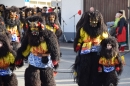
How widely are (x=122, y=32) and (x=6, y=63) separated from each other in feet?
25.8

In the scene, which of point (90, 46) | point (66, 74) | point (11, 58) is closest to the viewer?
point (11, 58)

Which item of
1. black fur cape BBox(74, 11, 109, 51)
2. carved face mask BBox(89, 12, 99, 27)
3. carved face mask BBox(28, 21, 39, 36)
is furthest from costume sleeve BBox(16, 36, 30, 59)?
carved face mask BBox(89, 12, 99, 27)

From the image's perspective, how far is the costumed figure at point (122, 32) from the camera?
13508 mm

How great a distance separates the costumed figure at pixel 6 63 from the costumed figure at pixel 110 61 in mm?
1661

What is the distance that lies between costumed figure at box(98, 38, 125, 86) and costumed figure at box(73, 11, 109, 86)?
0.45 ft

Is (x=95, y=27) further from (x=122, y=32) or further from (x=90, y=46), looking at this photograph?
(x=122, y=32)

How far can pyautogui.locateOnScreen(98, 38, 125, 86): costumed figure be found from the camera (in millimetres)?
6844

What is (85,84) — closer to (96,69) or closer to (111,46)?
(96,69)

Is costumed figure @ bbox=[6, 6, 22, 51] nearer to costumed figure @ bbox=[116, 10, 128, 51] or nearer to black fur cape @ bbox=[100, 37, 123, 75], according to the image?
black fur cape @ bbox=[100, 37, 123, 75]

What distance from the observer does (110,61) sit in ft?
22.6

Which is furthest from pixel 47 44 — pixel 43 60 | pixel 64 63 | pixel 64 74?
pixel 64 63

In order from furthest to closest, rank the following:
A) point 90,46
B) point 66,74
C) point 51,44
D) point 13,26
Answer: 1. point 13,26
2. point 66,74
3. point 90,46
4. point 51,44

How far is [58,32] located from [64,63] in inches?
48.8

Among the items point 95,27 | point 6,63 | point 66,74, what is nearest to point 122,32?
point 66,74
